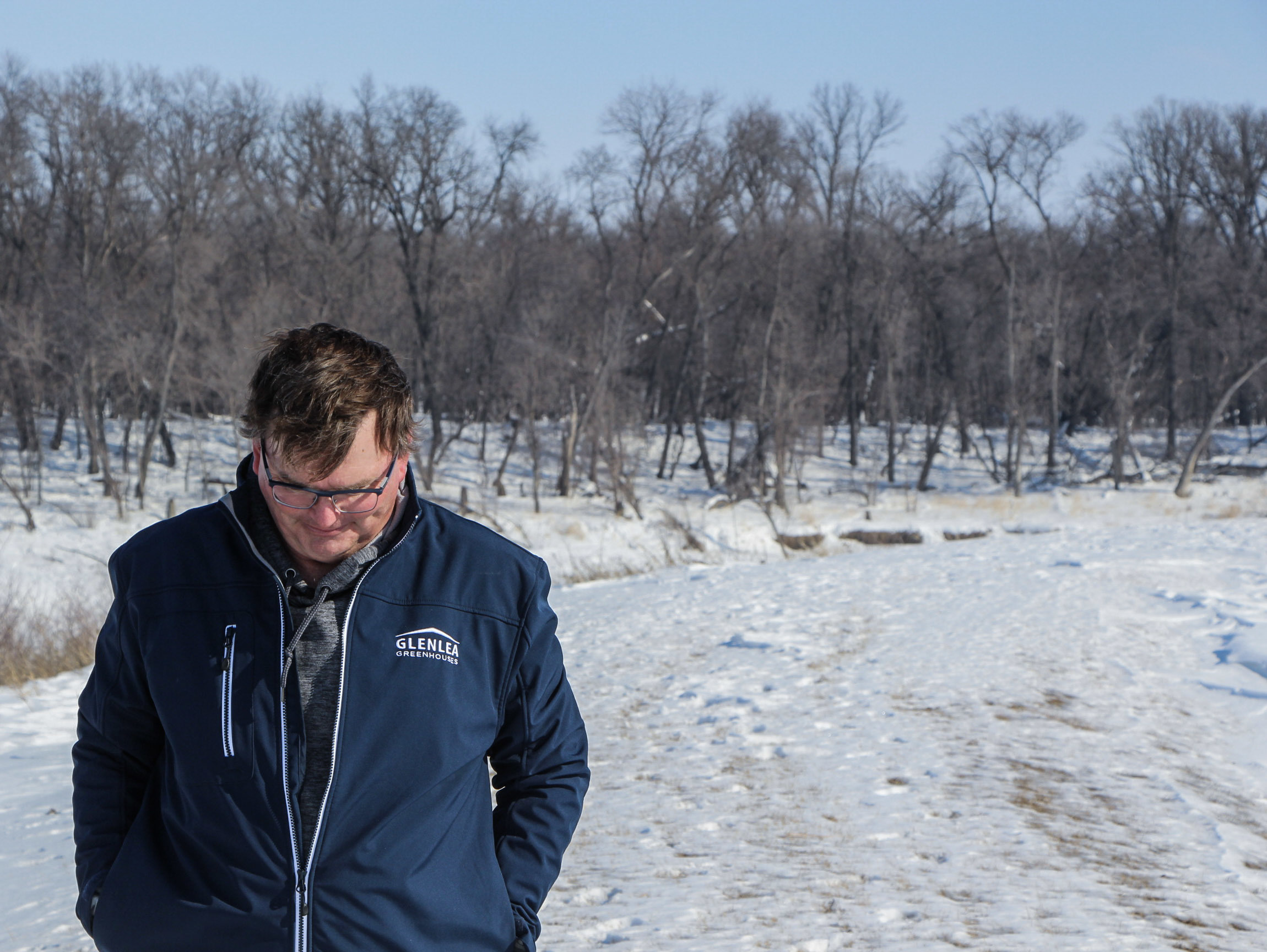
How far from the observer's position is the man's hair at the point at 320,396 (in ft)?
6.36

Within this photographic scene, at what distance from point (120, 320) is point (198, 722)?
33544mm

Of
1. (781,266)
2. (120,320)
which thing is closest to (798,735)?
(120,320)

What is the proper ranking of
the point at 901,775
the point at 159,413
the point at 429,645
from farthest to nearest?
the point at 159,413 → the point at 901,775 → the point at 429,645

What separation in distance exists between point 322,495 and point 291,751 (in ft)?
1.54

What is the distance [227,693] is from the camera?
1.96 m

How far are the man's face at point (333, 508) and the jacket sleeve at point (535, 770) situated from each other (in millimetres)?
351

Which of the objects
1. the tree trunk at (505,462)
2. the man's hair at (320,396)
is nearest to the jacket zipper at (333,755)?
the man's hair at (320,396)

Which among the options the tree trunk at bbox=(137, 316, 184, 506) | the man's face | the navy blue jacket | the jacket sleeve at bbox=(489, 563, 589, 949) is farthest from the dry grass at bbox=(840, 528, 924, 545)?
the man's face

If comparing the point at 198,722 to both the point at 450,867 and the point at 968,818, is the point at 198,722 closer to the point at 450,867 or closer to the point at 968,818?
the point at 450,867

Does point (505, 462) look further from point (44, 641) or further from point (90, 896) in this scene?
point (90, 896)

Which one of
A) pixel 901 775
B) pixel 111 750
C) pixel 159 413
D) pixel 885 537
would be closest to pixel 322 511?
pixel 111 750

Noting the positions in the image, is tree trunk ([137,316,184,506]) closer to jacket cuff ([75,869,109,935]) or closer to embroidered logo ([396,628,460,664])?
jacket cuff ([75,869,109,935])

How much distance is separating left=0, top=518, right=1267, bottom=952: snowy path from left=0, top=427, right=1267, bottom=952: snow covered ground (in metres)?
0.02

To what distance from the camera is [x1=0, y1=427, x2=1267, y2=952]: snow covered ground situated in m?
4.14
